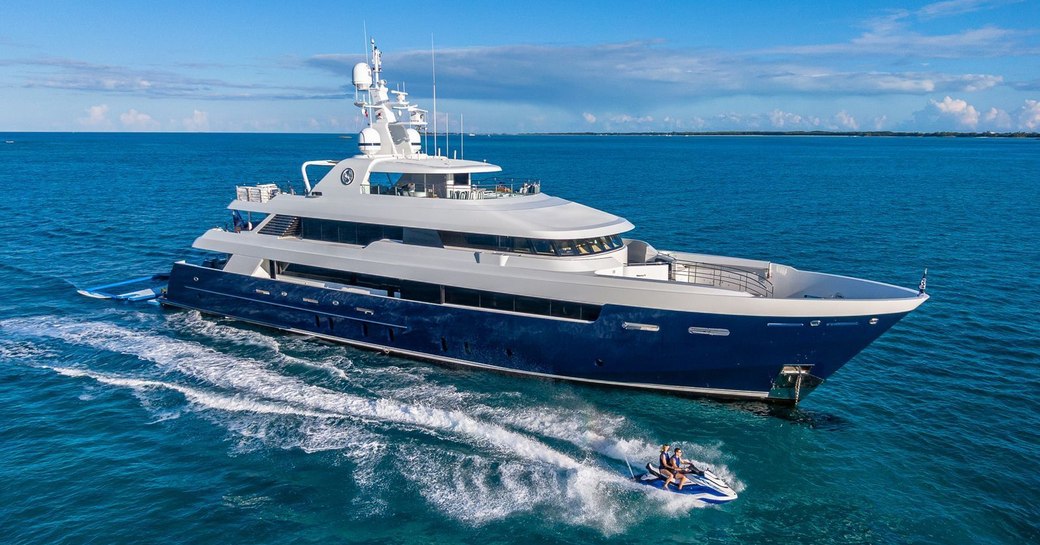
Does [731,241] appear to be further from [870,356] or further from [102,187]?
[102,187]

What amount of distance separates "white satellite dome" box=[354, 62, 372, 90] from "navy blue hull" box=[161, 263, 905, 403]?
848cm

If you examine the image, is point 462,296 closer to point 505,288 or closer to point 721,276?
point 505,288

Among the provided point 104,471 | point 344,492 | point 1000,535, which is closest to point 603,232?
point 344,492

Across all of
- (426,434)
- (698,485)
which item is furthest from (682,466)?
(426,434)

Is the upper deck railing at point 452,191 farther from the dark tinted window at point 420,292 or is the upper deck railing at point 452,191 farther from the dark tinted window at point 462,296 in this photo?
the dark tinted window at point 462,296

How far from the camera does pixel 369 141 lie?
77.2ft

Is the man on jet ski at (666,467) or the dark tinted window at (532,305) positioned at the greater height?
the dark tinted window at (532,305)

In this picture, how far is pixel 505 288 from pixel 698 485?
8139 millimetres

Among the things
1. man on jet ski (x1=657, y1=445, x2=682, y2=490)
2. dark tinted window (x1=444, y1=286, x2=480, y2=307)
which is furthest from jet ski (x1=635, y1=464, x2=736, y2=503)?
dark tinted window (x1=444, y1=286, x2=480, y2=307)

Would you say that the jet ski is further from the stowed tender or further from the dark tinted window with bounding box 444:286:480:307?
the dark tinted window with bounding box 444:286:480:307

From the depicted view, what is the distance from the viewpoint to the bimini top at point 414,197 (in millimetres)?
19906

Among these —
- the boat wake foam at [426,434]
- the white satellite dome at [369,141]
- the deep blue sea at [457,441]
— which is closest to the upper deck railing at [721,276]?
the deep blue sea at [457,441]

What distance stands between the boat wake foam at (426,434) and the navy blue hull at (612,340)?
1.48 m

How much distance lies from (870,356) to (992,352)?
4.38 m
